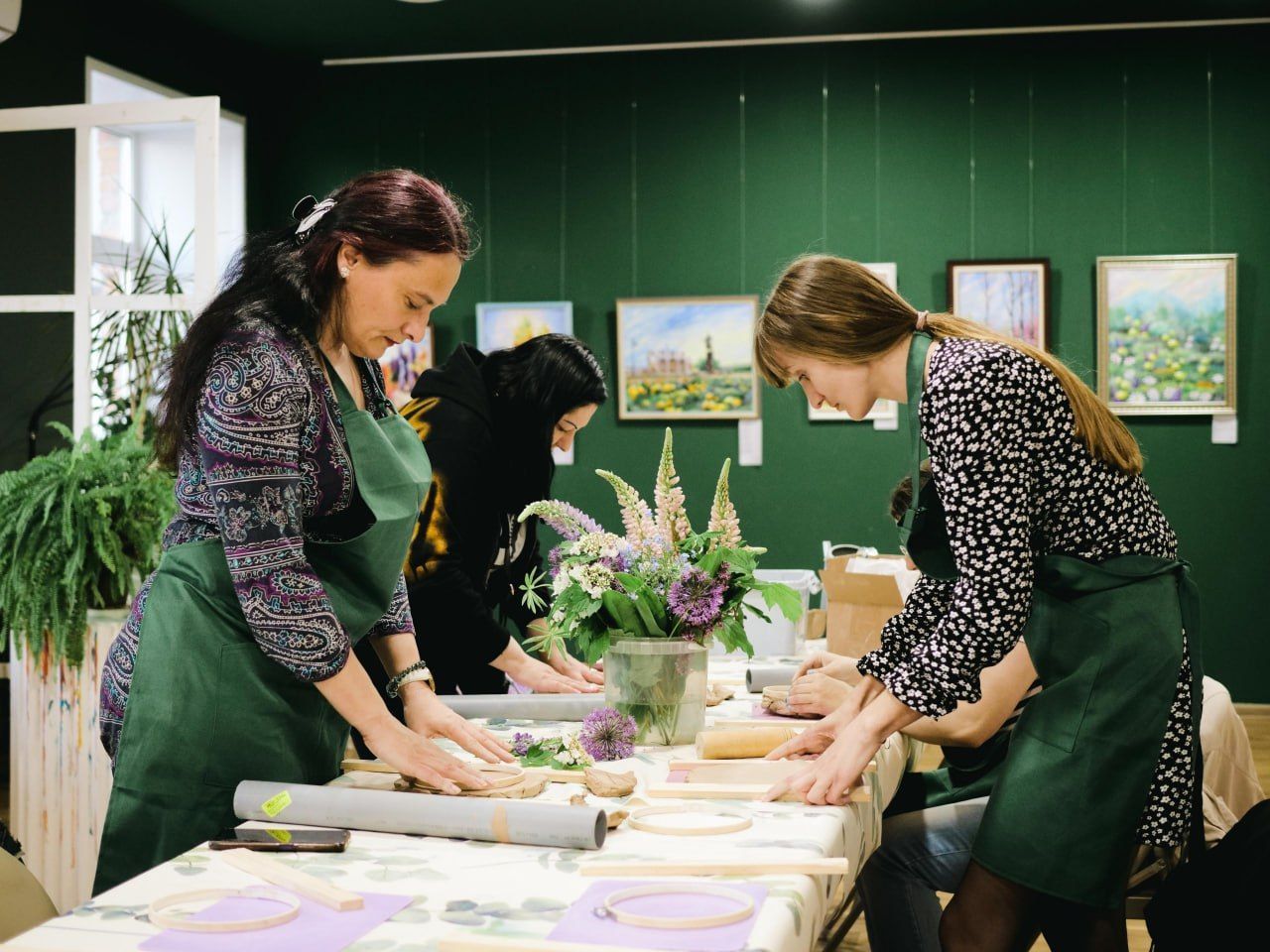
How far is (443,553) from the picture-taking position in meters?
2.40

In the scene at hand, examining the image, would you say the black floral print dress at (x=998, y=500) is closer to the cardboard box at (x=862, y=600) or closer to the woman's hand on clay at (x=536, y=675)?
the woman's hand on clay at (x=536, y=675)

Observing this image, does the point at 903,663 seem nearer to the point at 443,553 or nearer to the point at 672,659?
the point at 672,659

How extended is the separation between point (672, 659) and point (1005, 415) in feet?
2.11

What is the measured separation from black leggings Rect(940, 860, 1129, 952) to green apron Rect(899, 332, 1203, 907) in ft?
0.12

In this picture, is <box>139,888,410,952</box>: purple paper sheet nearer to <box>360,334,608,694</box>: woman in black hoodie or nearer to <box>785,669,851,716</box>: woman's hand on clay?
<box>785,669,851,716</box>: woman's hand on clay

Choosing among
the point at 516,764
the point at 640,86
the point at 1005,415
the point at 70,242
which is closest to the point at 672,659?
the point at 516,764

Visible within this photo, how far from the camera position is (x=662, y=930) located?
3.52 ft

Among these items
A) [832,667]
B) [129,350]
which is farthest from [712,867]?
[129,350]

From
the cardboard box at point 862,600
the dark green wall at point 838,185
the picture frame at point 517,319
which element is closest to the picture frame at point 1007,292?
the dark green wall at point 838,185

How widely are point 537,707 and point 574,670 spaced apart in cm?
32

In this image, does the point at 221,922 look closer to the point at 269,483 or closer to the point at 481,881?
the point at 481,881

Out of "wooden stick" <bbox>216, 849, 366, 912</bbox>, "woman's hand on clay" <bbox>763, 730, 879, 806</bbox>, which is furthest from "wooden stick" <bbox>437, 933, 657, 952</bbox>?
"woman's hand on clay" <bbox>763, 730, 879, 806</bbox>

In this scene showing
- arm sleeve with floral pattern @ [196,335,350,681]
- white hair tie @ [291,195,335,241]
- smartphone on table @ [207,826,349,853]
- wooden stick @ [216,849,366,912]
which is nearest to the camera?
wooden stick @ [216,849,366,912]

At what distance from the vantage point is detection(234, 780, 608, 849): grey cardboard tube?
1.32m
